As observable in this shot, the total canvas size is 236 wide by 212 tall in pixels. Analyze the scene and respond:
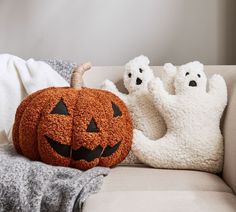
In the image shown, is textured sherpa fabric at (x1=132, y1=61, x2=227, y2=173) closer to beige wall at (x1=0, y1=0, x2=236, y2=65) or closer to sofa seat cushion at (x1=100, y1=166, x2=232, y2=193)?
sofa seat cushion at (x1=100, y1=166, x2=232, y2=193)

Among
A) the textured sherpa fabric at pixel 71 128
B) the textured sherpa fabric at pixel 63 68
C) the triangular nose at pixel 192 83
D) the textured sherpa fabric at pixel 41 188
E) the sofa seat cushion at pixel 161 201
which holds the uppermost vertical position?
the textured sherpa fabric at pixel 63 68

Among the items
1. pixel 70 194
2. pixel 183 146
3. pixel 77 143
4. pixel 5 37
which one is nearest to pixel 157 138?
pixel 183 146

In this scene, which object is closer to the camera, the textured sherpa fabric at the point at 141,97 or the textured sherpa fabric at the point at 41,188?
the textured sherpa fabric at the point at 41,188

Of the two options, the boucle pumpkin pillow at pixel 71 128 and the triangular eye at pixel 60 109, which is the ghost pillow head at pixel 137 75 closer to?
the boucle pumpkin pillow at pixel 71 128

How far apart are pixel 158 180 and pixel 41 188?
1.16 ft

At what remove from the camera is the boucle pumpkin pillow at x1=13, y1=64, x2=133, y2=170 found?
3.88 ft

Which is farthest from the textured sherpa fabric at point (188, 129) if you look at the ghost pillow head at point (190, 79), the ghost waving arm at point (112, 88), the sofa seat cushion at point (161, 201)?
the sofa seat cushion at point (161, 201)

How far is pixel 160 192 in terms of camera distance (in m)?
1.08

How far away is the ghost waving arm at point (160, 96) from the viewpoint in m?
1.36

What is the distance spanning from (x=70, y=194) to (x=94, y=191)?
3.6 inches

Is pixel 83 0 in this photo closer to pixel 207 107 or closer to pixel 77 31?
pixel 77 31

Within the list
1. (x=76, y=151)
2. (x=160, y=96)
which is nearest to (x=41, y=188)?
(x=76, y=151)

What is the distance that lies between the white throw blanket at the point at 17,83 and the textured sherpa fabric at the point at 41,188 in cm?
43

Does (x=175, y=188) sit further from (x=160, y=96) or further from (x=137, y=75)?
(x=137, y=75)
